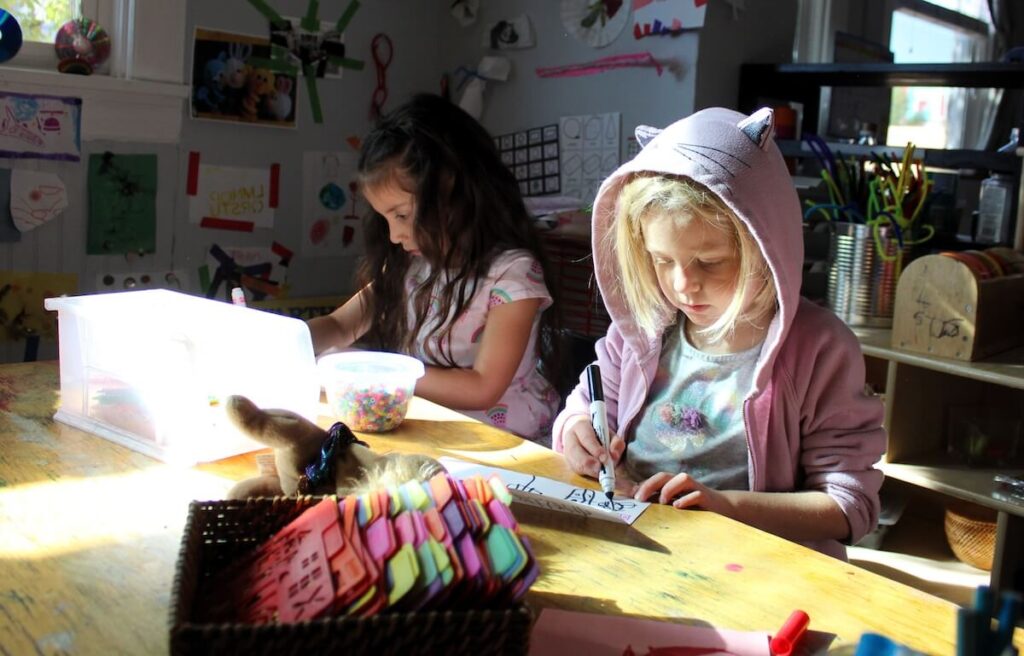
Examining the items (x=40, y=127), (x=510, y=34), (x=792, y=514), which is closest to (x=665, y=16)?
(x=510, y=34)

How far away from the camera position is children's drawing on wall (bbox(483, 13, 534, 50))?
8.61 feet

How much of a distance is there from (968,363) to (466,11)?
5.27 feet

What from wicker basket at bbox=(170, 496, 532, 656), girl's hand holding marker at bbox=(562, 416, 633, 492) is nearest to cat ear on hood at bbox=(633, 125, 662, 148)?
girl's hand holding marker at bbox=(562, 416, 633, 492)

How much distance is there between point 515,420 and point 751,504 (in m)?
0.74

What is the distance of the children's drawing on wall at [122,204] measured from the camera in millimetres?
2152

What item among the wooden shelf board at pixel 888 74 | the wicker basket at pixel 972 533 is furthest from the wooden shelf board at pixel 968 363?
the wooden shelf board at pixel 888 74

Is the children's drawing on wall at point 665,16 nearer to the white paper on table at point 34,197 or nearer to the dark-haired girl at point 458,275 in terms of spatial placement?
the dark-haired girl at point 458,275

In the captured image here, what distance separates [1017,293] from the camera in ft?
6.32

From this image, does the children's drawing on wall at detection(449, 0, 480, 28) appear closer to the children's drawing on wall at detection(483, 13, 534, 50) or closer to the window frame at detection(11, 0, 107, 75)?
the children's drawing on wall at detection(483, 13, 534, 50)

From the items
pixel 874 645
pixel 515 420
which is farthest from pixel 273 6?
pixel 874 645

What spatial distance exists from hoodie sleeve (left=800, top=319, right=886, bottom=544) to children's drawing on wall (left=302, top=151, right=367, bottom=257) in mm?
1634

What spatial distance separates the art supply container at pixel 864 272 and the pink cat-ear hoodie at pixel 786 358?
0.89 meters

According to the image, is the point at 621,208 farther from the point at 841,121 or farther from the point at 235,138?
the point at 841,121

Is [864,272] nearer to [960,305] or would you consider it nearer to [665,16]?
[960,305]
